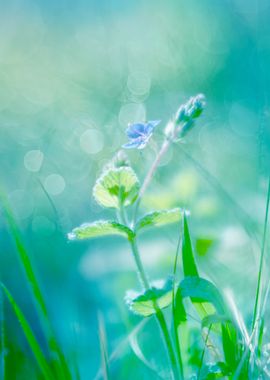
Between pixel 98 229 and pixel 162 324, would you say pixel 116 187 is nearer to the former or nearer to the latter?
pixel 98 229

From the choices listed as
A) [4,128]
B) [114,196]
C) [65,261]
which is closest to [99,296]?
[65,261]

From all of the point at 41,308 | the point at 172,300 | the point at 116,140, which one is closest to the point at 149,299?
the point at 172,300

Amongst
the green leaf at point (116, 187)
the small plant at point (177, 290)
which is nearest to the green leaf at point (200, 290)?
the small plant at point (177, 290)

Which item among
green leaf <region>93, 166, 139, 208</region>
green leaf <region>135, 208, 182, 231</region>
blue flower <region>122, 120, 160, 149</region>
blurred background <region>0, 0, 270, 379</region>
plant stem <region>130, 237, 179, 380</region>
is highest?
blurred background <region>0, 0, 270, 379</region>

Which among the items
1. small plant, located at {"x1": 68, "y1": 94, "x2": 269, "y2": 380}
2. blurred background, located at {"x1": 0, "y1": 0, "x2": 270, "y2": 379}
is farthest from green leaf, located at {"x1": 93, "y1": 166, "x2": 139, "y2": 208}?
blurred background, located at {"x1": 0, "y1": 0, "x2": 270, "y2": 379}

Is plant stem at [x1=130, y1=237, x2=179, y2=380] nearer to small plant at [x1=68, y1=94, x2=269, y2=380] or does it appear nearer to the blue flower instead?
small plant at [x1=68, y1=94, x2=269, y2=380]

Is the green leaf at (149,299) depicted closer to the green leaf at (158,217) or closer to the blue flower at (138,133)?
the green leaf at (158,217)

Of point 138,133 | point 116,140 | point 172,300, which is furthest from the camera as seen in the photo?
point 116,140
